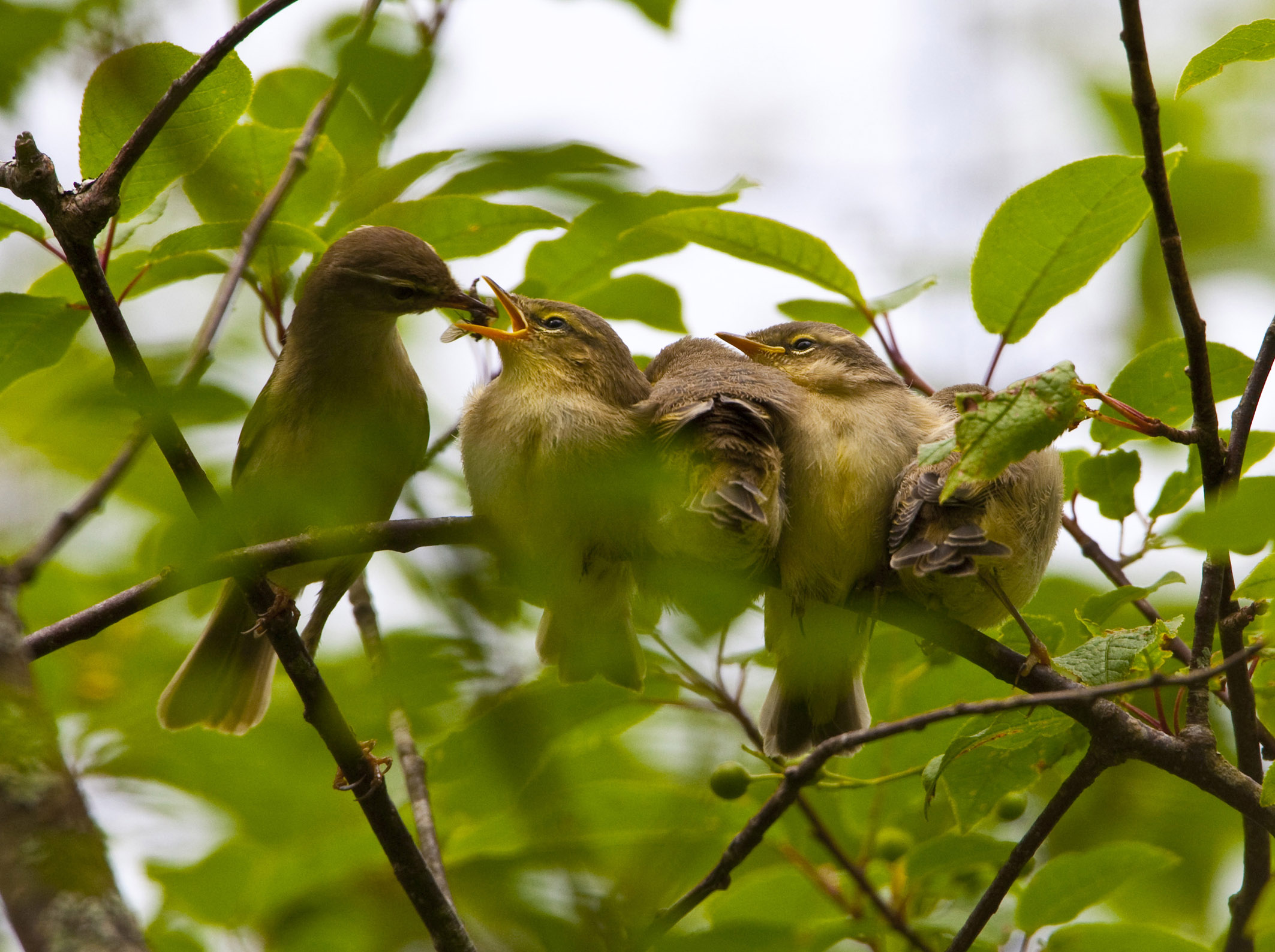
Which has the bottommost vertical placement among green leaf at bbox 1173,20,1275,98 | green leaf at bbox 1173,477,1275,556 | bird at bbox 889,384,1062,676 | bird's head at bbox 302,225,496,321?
green leaf at bbox 1173,477,1275,556

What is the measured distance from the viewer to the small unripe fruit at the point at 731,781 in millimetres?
2938

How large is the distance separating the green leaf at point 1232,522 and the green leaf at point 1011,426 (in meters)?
0.84

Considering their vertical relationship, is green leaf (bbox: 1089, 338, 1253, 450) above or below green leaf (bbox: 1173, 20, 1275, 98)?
below

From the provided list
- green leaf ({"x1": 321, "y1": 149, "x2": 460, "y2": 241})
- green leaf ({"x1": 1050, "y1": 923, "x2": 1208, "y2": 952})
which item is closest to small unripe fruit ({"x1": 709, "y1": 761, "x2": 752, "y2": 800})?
green leaf ({"x1": 1050, "y1": 923, "x2": 1208, "y2": 952})

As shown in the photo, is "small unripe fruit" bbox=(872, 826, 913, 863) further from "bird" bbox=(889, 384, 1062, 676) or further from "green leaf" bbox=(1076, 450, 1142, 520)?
"green leaf" bbox=(1076, 450, 1142, 520)

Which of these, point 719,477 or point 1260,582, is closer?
point 1260,582

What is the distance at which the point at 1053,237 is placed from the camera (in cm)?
291

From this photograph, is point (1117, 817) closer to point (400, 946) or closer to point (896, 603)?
point (896, 603)

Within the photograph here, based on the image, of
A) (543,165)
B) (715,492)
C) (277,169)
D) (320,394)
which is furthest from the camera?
(320,394)

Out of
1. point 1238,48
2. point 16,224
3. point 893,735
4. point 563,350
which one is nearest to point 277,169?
point 16,224

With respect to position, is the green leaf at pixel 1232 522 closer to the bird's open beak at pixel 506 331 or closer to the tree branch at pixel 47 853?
the tree branch at pixel 47 853

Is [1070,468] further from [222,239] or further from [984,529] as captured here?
[222,239]

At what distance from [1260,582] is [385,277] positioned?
314cm

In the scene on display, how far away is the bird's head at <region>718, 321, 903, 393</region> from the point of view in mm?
3723
